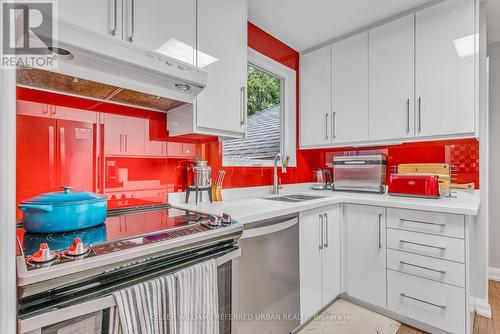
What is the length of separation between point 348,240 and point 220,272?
1.33 metres

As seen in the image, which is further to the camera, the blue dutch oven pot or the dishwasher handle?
the dishwasher handle

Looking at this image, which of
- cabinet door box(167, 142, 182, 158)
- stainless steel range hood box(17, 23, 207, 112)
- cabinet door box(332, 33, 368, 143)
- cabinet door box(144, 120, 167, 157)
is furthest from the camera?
cabinet door box(332, 33, 368, 143)

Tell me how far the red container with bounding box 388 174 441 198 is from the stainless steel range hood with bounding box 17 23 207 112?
5.80ft

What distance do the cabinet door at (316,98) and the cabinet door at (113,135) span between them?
6.03 ft

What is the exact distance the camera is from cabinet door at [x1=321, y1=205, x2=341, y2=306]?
1895 mm

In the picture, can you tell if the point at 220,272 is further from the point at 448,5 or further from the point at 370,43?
the point at 448,5

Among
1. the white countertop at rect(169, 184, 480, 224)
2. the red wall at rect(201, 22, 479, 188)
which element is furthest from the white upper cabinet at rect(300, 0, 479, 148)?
the white countertop at rect(169, 184, 480, 224)

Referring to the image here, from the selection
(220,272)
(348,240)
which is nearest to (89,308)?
(220,272)

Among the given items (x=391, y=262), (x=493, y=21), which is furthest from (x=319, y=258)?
(x=493, y=21)

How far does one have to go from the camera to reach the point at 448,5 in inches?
73.7

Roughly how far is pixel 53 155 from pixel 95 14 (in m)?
0.66

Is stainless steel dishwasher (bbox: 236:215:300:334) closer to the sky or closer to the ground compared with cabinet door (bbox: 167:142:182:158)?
closer to the ground

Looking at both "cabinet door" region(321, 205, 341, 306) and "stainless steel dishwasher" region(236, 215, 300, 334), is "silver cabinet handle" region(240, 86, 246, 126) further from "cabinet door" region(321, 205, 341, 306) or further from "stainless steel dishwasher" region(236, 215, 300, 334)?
"cabinet door" region(321, 205, 341, 306)

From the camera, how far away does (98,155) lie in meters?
1.33
